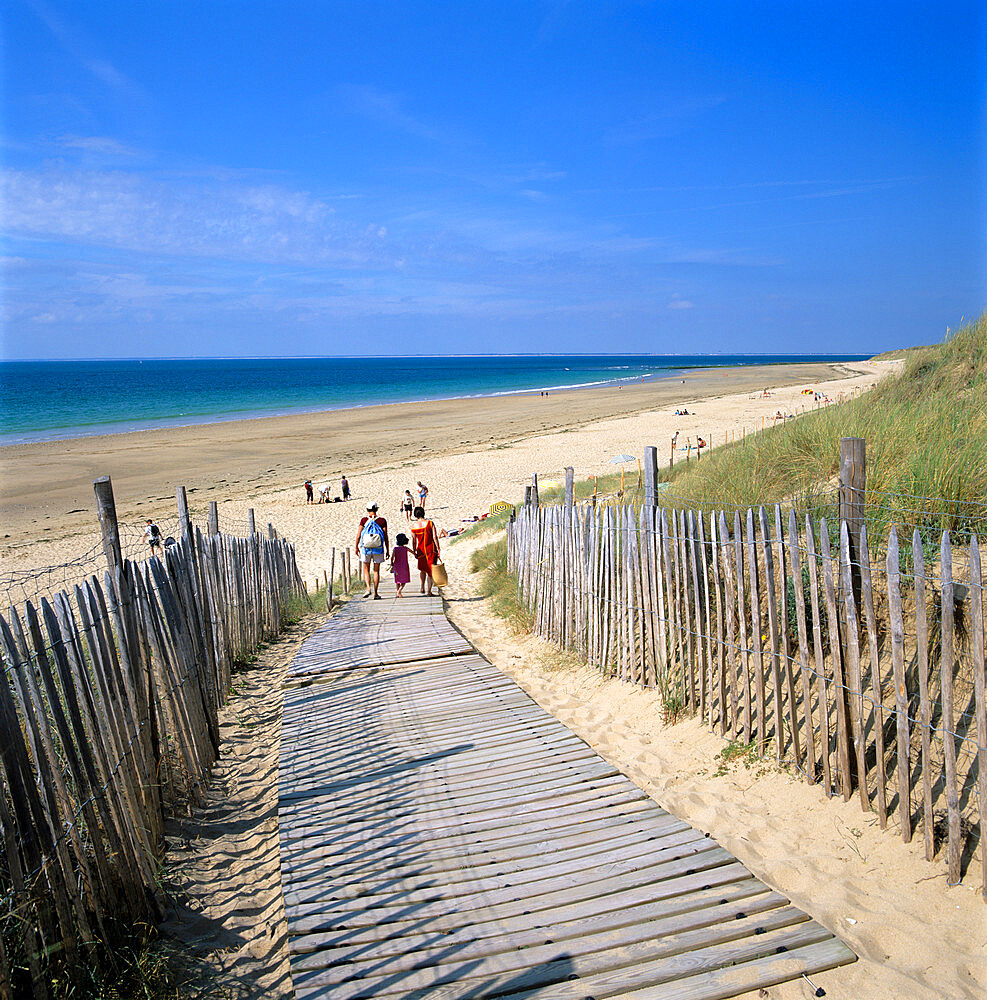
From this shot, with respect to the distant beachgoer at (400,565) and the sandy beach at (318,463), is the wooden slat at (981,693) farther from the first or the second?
the sandy beach at (318,463)

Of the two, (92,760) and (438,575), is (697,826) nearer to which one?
(92,760)

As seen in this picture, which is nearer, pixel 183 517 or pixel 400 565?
pixel 183 517

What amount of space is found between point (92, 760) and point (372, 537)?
6988mm

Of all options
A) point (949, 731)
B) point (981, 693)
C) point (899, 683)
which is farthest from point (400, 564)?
point (981, 693)

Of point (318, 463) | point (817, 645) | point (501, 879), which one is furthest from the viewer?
point (318, 463)

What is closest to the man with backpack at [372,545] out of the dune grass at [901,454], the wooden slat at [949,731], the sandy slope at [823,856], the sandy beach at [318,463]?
the sandy beach at [318,463]

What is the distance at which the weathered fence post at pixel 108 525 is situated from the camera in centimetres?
380

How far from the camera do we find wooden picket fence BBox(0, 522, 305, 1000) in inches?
98.5

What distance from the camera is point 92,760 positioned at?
2979 mm

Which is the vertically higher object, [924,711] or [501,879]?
[924,711]

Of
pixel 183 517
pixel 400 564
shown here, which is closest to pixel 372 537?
pixel 400 564

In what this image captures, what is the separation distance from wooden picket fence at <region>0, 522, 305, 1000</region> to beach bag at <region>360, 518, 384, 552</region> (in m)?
5.03

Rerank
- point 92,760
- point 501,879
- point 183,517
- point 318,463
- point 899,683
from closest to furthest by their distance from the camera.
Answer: point 92,760 → point 899,683 → point 501,879 → point 183,517 → point 318,463

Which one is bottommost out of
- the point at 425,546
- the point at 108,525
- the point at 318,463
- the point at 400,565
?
the point at 400,565
